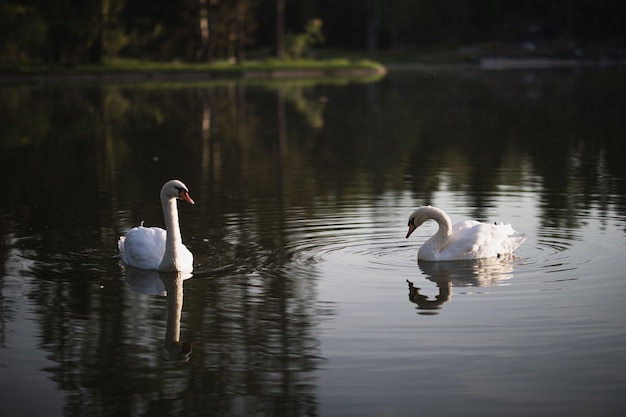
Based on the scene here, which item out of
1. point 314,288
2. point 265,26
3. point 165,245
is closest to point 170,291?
point 165,245

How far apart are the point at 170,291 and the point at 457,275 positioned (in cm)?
310

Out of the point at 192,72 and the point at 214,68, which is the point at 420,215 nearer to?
the point at 192,72

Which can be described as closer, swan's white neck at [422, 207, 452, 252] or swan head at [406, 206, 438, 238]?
swan's white neck at [422, 207, 452, 252]

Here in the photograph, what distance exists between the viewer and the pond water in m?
8.61

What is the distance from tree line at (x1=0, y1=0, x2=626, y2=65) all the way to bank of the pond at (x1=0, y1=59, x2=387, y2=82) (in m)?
3.03

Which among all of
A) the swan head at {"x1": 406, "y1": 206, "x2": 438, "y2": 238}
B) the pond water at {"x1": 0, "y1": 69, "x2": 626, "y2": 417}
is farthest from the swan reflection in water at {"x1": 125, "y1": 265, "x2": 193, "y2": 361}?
the swan head at {"x1": 406, "y1": 206, "x2": 438, "y2": 238}

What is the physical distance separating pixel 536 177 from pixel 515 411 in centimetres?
1378

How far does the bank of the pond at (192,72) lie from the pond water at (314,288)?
150 feet

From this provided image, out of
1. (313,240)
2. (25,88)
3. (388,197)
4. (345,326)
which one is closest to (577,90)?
(25,88)

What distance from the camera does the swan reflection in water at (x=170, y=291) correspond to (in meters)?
9.80

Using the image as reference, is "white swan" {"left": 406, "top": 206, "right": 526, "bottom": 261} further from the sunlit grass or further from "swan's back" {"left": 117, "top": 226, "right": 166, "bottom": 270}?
the sunlit grass

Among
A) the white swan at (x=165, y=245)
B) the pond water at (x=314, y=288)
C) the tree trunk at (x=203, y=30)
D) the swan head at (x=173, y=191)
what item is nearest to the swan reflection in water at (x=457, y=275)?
the pond water at (x=314, y=288)

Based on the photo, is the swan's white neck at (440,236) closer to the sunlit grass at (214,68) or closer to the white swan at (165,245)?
the white swan at (165,245)

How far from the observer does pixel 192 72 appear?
76.8 meters
